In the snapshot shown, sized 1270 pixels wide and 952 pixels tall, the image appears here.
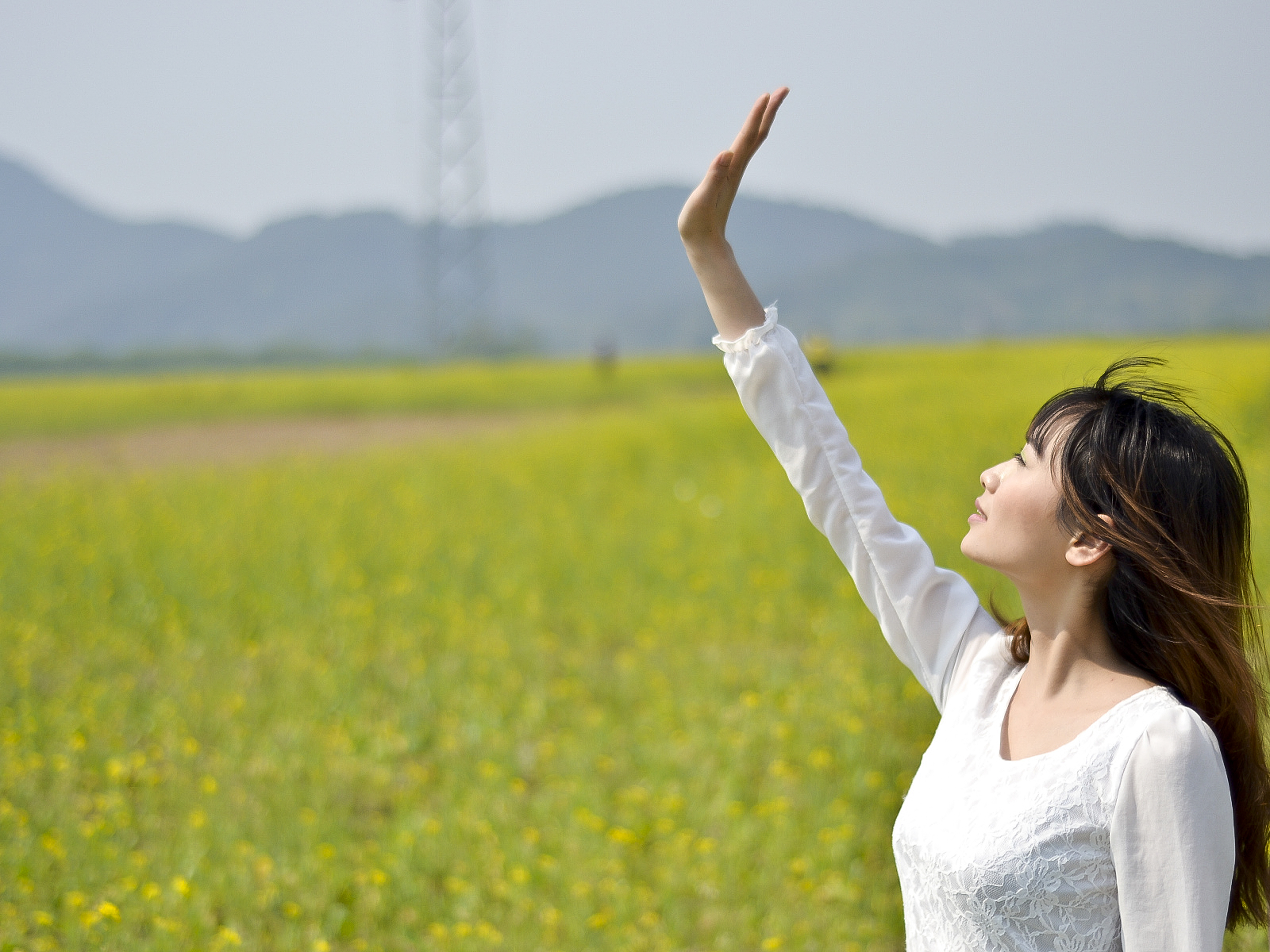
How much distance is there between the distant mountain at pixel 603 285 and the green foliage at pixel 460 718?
6.48 ft

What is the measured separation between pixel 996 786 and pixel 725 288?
650 mm

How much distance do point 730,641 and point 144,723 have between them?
2.61 m

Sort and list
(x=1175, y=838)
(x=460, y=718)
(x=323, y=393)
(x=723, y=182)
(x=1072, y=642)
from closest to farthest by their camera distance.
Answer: (x=1175, y=838) < (x=1072, y=642) < (x=723, y=182) < (x=460, y=718) < (x=323, y=393)

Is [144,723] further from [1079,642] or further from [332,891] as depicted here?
[1079,642]

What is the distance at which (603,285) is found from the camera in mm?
176750

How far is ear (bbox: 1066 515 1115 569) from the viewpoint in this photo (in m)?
1.00

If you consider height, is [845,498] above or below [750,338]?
below

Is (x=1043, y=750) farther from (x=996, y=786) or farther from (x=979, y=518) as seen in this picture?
(x=979, y=518)

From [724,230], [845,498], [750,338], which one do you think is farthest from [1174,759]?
[724,230]

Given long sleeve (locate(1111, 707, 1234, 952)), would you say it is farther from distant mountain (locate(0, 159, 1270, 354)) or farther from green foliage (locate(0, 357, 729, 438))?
green foliage (locate(0, 357, 729, 438))

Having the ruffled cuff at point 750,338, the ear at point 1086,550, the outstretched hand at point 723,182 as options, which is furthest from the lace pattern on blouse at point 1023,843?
the outstretched hand at point 723,182

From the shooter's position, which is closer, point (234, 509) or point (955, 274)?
point (234, 509)

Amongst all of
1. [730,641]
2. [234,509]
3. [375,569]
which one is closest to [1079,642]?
[730,641]

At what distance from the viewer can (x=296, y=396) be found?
833 inches
